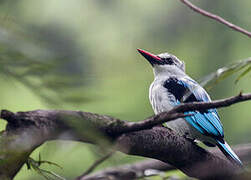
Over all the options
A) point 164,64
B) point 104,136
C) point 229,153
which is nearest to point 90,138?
point 104,136

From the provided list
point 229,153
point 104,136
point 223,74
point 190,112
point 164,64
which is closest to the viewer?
point 104,136

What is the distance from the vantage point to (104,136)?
1080mm

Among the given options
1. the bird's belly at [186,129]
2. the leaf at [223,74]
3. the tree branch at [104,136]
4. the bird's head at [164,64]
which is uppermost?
the leaf at [223,74]

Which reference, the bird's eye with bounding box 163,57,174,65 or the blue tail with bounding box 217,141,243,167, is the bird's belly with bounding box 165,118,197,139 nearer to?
the blue tail with bounding box 217,141,243,167

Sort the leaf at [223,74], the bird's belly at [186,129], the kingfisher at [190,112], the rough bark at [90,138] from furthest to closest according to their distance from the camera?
the bird's belly at [186,129]
the kingfisher at [190,112]
the leaf at [223,74]
the rough bark at [90,138]

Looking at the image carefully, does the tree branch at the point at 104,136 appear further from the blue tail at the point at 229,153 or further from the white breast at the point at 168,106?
the white breast at the point at 168,106

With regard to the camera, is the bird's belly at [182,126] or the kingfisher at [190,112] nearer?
the kingfisher at [190,112]

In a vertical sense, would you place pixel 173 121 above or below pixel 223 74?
below

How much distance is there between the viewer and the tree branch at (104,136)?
1.05 metres

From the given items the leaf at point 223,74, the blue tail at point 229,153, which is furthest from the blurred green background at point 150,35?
the leaf at point 223,74

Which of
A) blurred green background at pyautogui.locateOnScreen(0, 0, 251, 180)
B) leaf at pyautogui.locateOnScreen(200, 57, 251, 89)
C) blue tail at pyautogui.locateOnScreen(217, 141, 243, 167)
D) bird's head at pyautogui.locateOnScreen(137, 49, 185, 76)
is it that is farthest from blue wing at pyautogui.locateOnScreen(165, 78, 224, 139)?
leaf at pyautogui.locateOnScreen(200, 57, 251, 89)

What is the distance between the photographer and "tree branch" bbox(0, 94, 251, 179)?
105cm

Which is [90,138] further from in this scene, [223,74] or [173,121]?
[173,121]

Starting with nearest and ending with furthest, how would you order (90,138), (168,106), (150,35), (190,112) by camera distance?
1. (90,138)
2. (190,112)
3. (168,106)
4. (150,35)
